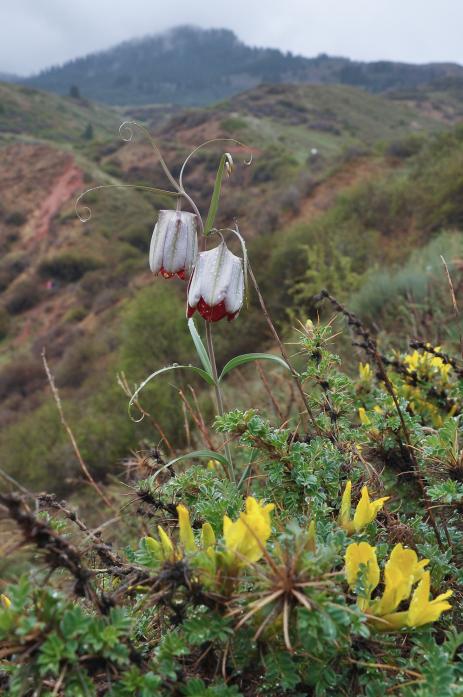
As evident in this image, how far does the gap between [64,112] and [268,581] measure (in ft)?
208

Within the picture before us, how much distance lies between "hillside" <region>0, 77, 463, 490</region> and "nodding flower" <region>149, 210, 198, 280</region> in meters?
0.57

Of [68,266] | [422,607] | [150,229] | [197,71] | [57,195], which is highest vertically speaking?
[197,71]

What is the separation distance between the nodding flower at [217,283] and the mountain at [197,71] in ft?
340

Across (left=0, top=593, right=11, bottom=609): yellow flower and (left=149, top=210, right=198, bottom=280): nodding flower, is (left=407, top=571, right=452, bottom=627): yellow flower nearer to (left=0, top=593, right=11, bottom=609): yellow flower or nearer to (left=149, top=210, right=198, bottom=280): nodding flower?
(left=0, top=593, right=11, bottom=609): yellow flower

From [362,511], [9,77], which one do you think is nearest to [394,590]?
[362,511]

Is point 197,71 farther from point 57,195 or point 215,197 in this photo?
point 215,197

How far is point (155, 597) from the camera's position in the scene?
686 mm

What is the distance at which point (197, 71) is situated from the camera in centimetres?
17062

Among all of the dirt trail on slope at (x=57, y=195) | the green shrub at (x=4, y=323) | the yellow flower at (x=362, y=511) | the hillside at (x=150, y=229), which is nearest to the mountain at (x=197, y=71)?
the hillside at (x=150, y=229)

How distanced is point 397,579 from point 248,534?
210 mm

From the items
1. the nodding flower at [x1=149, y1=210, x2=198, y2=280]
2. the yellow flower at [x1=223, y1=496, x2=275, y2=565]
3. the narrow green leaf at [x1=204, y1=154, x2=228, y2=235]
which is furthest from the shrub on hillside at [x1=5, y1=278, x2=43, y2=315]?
the yellow flower at [x1=223, y1=496, x2=275, y2=565]

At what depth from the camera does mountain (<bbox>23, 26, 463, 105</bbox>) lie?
11012 centimetres

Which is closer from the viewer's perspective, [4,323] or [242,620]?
[242,620]

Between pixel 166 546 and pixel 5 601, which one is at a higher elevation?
pixel 166 546
